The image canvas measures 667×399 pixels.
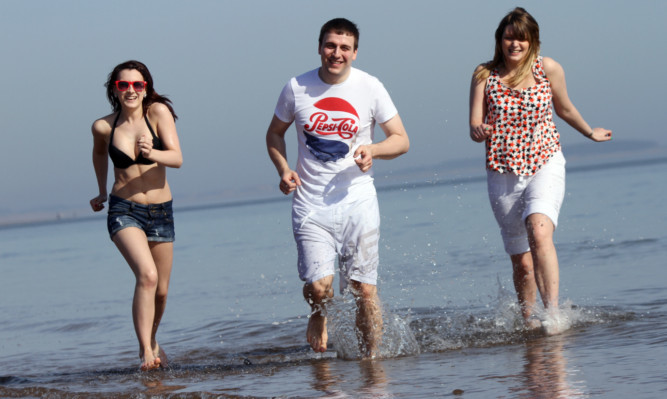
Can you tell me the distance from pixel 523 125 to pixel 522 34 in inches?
24.9

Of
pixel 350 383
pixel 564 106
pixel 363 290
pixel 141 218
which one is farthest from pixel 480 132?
pixel 141 218

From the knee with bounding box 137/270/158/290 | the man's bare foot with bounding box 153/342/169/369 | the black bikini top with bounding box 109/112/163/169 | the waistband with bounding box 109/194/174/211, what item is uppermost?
the black bikini top with bounding box 109/112/163/169

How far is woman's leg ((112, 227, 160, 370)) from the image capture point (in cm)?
595

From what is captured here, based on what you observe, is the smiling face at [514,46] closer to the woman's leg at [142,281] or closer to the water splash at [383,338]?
the water splash at [383,338]

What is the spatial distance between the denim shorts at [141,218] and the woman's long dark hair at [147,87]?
26.9 inches

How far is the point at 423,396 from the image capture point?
4.66 metres

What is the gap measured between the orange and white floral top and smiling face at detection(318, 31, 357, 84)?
47.0 inches

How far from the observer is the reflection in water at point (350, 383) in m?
4.89

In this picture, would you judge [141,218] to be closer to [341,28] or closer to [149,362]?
[149,362]

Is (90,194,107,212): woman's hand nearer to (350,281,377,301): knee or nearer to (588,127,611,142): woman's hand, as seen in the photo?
(350,281,377,301): knee

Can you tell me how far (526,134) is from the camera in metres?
6.19

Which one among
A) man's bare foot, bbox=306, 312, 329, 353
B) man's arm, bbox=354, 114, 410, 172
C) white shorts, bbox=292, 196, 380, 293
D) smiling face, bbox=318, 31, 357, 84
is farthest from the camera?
man's bare foot, bbox=306, 312, 329, 353

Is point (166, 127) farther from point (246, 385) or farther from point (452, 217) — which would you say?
point (452, 217)

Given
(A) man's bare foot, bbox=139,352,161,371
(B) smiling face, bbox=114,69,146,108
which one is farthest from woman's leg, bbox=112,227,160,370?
(B) smiling face, bbox=114,69,146,108
